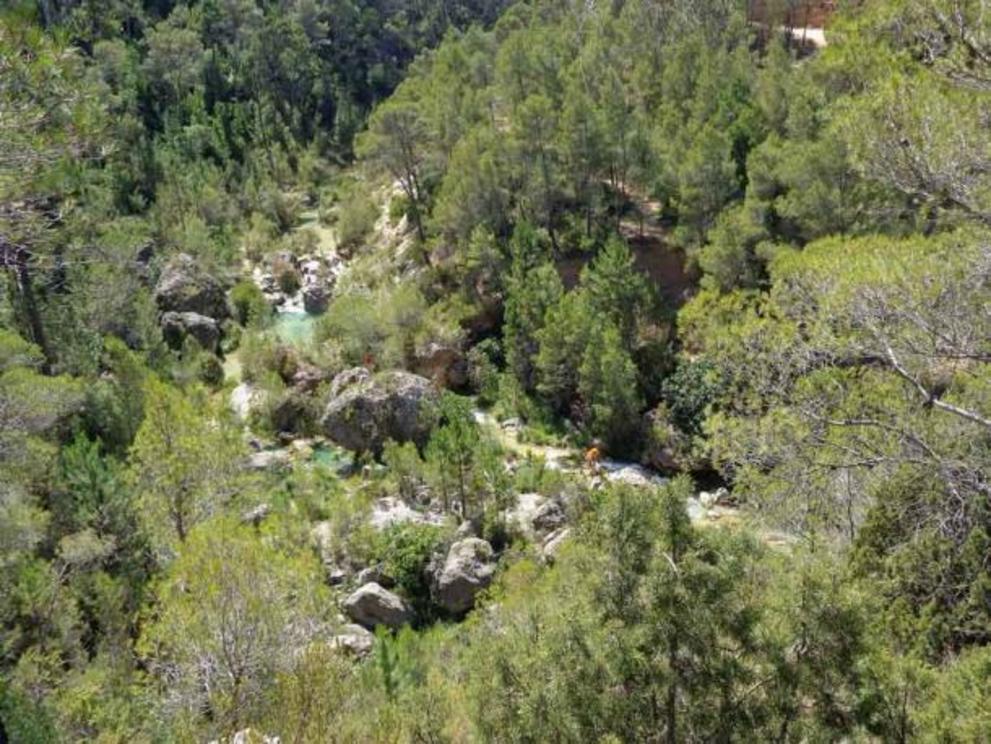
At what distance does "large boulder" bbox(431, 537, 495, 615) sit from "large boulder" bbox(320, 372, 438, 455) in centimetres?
836

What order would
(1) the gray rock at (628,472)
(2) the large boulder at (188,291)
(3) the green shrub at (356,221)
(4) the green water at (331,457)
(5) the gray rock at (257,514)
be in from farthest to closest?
(3) the green shrub at (356,221), (2) the large boulder at (188,291), (4) the green water at (331,457), (1) the gray rock at (628,472), (5) the gray rock at (257,514)

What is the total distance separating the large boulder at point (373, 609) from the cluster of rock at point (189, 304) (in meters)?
21.7

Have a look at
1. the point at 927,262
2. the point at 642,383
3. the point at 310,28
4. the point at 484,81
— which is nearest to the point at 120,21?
the point at 310,28

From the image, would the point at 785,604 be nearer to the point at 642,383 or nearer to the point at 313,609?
the point at 313,609

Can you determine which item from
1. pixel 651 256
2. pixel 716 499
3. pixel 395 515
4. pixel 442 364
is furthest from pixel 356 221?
pixel 716 499

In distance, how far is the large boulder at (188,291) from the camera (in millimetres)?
42344

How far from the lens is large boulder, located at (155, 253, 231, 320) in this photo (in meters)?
42.3

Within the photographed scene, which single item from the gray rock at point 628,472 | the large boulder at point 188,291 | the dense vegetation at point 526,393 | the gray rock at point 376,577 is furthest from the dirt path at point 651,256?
the large boulder at point 188,291

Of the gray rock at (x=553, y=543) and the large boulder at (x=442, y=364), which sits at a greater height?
the gray rock at (x=553, y=543)

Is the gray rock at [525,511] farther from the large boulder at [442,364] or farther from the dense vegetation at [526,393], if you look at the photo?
the large boulder at [442,364]

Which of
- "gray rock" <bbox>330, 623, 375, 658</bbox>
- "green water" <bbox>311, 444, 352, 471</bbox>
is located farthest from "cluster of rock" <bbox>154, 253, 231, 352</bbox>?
"gray rock" <bbox>330, 623, 375, 658</bbox>

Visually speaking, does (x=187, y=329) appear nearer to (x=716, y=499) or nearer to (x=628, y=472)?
(x=628, y=472)

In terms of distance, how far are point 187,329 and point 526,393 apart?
1675cm

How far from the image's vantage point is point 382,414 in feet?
104
